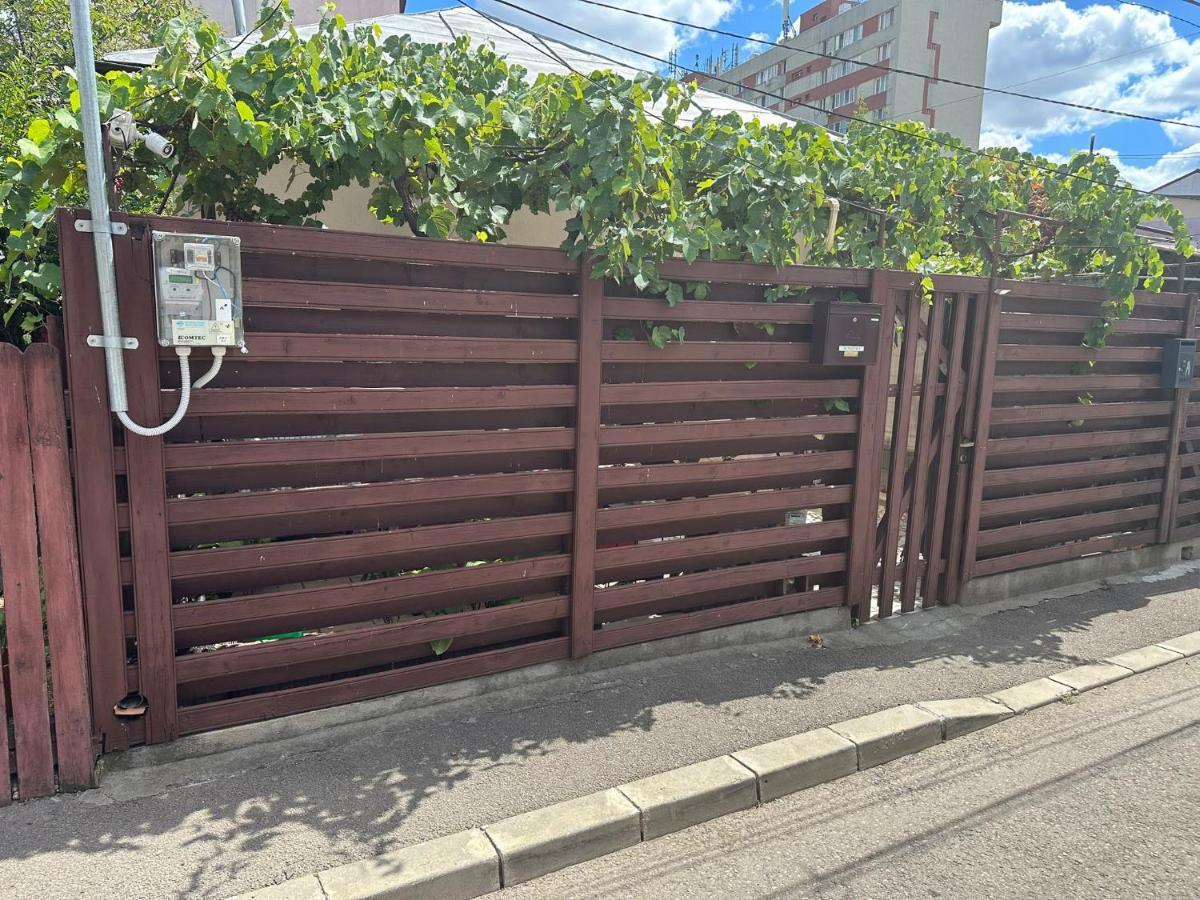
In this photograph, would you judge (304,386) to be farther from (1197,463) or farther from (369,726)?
(1197,463)

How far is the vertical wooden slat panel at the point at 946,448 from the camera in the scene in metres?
5.40

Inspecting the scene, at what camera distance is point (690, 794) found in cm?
328

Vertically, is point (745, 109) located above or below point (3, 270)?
above

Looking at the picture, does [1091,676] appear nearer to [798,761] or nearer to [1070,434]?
[1070,434]

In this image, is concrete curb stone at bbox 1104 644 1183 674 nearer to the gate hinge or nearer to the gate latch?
the gate latch

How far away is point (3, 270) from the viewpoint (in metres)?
3.13

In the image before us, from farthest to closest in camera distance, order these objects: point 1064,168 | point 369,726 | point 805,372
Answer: point 1064,168
point 805,372
point 369,726

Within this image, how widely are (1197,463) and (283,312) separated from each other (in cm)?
772

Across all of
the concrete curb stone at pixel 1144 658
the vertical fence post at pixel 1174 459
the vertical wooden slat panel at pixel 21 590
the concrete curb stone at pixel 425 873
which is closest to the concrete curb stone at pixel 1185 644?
the concrete curb stone at pixel 1144 658

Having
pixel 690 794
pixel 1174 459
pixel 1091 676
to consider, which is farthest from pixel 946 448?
pixel 690 794

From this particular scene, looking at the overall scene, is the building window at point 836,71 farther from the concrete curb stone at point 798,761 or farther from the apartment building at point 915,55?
the concrete curb stone at point 798,761

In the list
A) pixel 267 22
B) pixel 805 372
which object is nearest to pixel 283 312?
pixel 267 22

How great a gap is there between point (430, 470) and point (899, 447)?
3.28 meters

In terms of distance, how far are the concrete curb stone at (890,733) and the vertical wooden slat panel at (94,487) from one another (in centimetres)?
332
